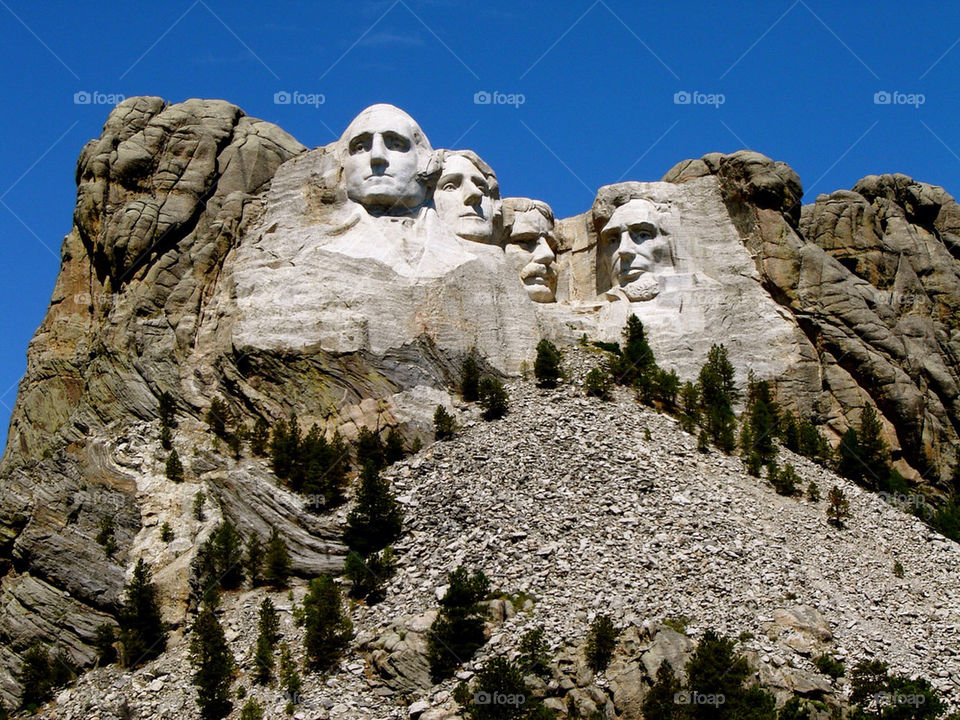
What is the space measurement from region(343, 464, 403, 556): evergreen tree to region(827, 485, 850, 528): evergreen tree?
10.5 meters

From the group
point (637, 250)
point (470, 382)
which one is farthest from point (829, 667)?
point (637, 250)

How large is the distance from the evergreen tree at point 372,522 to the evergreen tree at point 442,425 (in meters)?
3.63

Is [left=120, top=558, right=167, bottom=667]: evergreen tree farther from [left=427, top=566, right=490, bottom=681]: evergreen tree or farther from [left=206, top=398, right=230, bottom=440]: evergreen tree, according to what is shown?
[left=427, top=566, right=490, bottom=681]: evergreen tree

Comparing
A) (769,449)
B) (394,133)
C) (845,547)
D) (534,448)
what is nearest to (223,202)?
(394,133)

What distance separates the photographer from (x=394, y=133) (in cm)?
5000

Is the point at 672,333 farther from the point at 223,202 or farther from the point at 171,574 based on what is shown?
the point at 171,574

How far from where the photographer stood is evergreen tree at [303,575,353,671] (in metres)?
38.6

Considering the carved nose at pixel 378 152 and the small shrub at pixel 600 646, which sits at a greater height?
the carved nose at pixel 378 152

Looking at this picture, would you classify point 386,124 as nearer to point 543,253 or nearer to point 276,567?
point 543,253

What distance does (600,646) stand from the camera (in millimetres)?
37250

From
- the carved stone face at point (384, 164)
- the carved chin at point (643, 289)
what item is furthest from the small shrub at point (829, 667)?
the carved stone face at point (384, 164)

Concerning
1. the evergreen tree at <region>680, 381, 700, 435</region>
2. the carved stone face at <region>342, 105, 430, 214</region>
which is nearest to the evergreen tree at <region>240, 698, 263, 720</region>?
the evergreen tree at <region>680, 381, 700, 435</region>

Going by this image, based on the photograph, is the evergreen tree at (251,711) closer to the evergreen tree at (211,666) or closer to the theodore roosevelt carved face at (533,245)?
the evergreen tree at (211,666)

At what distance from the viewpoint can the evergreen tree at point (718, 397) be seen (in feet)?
153
